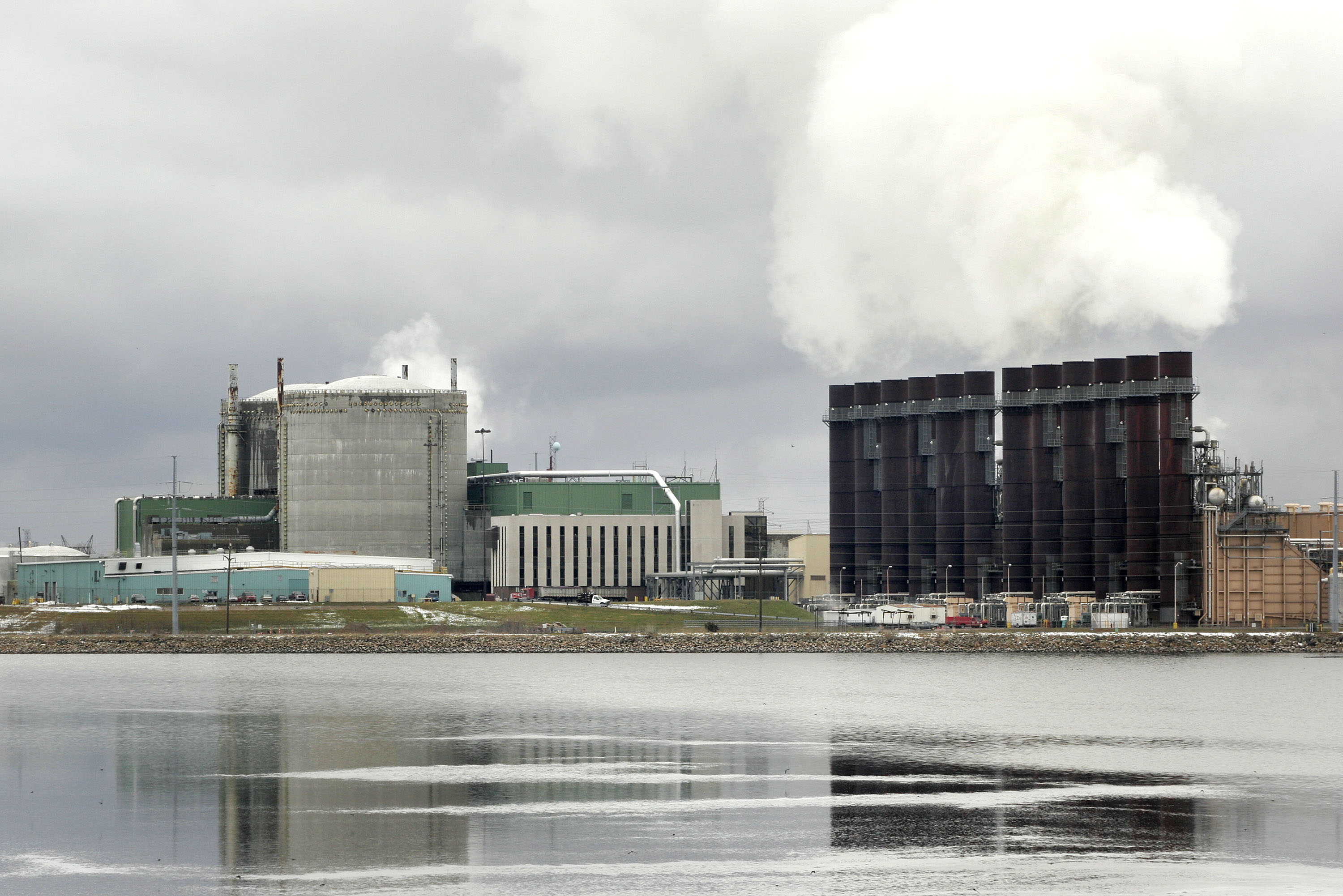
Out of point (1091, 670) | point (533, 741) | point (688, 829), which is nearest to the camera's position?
point (688, 829)

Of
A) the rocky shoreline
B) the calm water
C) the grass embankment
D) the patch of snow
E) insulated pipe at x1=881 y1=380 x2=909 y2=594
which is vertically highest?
insulated pipe at x1=881 y1=380 x2=909 y2=594

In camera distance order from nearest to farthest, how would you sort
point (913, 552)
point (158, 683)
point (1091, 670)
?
point (158, 683), point (1091, 670), point (913, 552)

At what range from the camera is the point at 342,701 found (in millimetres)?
86812

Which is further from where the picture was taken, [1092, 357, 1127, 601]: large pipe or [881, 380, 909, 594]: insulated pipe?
[881, 380, 909, 594]: insulated pipe

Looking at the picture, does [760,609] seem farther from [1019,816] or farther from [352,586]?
[1019,816]

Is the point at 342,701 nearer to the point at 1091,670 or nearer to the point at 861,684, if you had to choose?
the point at 861,684

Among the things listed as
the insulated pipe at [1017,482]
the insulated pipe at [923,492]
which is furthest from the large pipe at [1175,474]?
the insulated pipe at [923,492]

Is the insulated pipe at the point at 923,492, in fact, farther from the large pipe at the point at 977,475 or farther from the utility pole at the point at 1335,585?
the utility pole at the point at 1335,585

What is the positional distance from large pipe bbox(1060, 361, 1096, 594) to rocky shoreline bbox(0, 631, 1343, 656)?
71.8 ft

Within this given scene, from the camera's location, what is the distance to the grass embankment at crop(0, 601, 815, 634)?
513ft

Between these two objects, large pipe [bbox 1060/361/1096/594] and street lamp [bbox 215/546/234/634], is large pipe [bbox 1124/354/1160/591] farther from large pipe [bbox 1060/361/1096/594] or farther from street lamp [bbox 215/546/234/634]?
street lamp [bbox 215/546/234/634]

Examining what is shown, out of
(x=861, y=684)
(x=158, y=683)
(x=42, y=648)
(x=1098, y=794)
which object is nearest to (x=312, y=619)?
(x=42, y=648)

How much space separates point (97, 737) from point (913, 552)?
5455 inches

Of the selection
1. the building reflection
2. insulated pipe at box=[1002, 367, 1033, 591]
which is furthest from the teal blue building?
the building reflection
